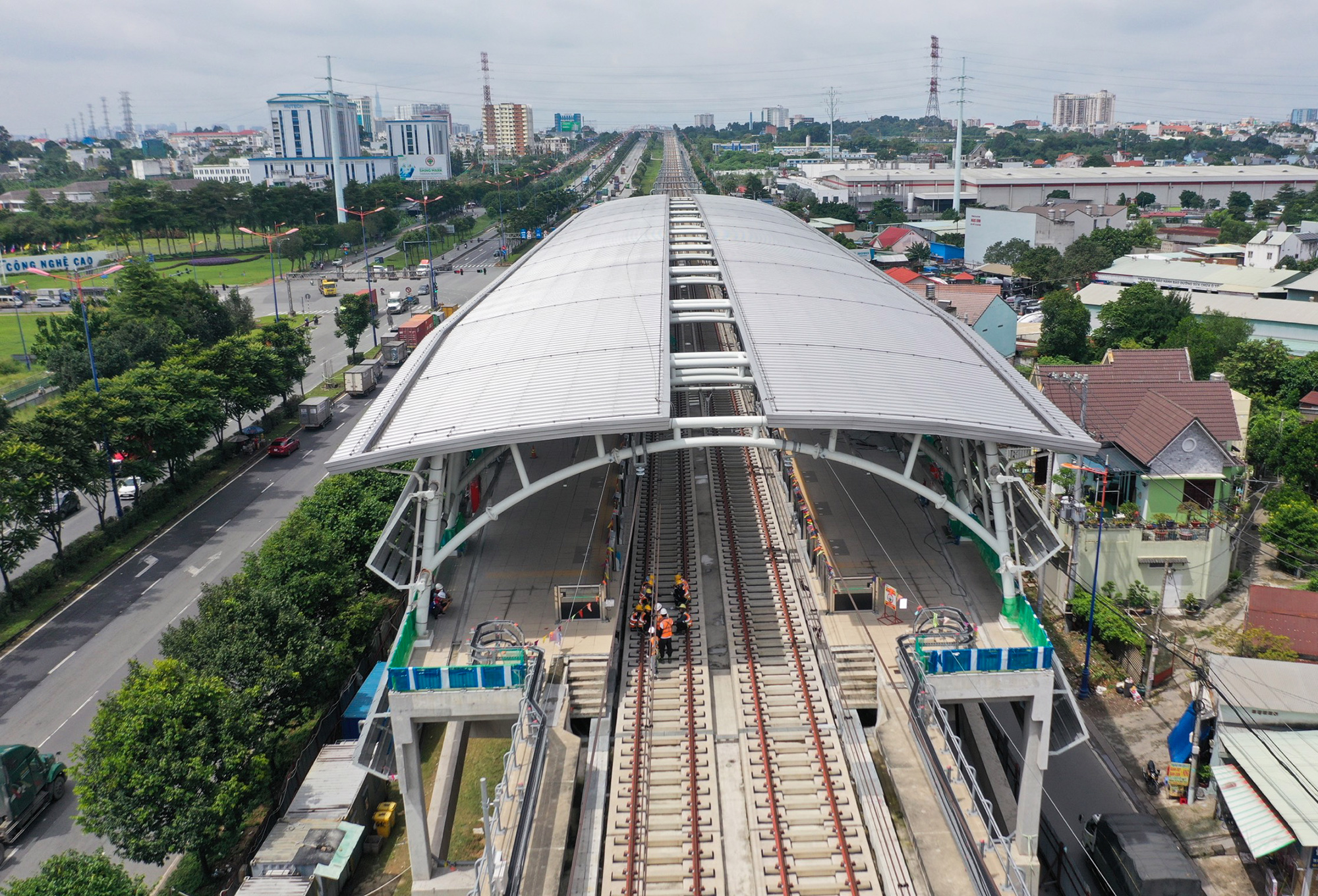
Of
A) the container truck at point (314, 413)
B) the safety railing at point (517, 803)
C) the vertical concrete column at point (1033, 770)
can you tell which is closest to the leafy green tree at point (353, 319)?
the container truck at point (314, 413)

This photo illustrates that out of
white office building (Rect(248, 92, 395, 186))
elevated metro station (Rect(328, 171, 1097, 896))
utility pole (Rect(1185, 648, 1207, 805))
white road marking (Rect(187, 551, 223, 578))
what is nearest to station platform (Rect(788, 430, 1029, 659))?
elevated metro station (Rect(328, 171, 1097, 896))

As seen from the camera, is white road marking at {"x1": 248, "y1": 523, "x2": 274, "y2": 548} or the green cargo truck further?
white road marking at {"x1": 248, "y1": 523, "x2": 274, "y2": 548}

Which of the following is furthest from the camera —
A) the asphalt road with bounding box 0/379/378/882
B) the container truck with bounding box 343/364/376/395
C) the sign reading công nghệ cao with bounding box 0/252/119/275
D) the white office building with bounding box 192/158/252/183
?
the white office building with bounding box 192/158/252/183

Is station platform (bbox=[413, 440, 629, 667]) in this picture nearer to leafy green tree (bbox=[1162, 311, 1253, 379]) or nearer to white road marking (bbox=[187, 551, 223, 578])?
white road marking (bbox=[187, 551, 223, 578])

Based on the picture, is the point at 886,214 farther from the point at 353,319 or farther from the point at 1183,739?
the point at 1183,739

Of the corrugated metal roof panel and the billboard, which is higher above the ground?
the billboard

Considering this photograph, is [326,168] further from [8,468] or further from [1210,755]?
[1210,755]

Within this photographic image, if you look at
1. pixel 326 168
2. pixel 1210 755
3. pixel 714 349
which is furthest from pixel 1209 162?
pixel 1210 755
